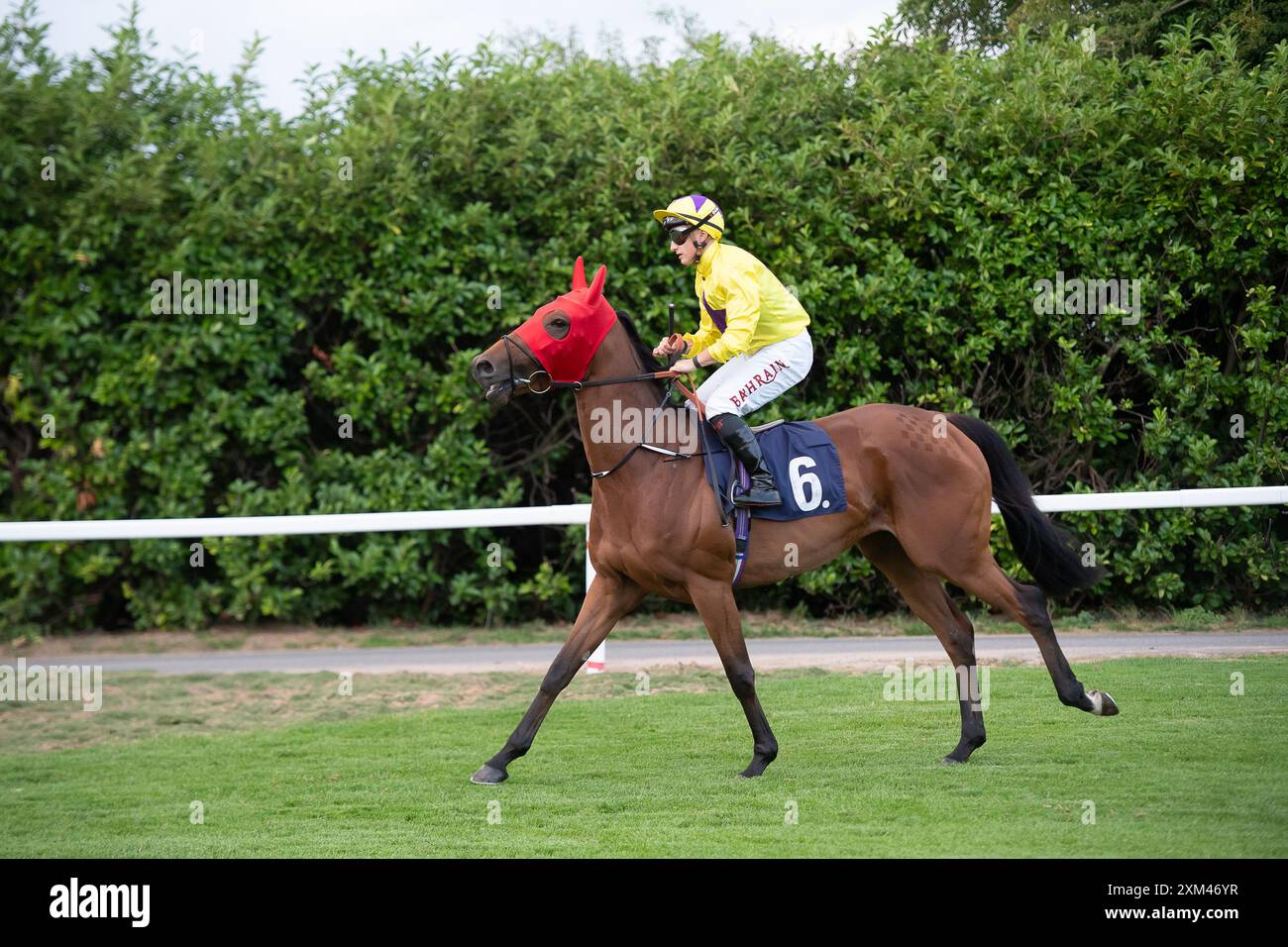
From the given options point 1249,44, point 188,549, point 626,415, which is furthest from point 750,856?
point 1249,44

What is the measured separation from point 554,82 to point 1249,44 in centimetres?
505

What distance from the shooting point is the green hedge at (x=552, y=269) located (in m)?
8.38

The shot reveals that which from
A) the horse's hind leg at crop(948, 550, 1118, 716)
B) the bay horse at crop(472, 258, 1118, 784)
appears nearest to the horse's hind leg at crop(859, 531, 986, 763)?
the bay horse at crop(472, 258, 1118, 784)

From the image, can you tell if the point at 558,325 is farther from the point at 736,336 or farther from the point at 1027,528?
the point at 1027,528

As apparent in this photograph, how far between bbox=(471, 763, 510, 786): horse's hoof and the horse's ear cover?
1.70 metres

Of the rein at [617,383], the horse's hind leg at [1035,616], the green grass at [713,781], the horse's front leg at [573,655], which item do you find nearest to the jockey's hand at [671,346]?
the rein at [617,383]

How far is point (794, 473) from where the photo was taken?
18.5ft

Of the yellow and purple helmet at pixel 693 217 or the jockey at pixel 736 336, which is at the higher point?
the yellow and purple helmet at pixel 693 217

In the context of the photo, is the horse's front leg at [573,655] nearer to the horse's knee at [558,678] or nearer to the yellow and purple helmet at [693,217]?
the horse's knee at [558,678]

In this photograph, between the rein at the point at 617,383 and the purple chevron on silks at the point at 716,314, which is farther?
the purple chevron on silks at the point at 716,314

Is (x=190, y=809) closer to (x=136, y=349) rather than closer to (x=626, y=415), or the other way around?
(x=626, y=415)

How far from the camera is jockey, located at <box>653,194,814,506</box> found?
5.48 meters

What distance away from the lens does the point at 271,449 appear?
354 inches

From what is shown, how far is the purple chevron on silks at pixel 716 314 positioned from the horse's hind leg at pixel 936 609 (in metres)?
1.22
